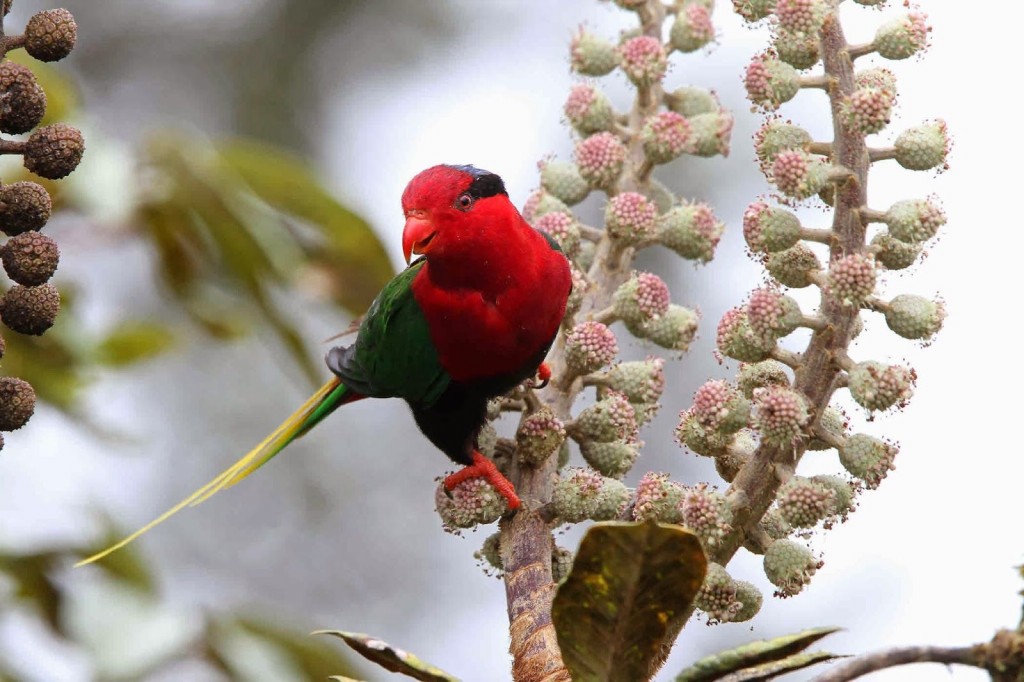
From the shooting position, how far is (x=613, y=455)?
159 cm

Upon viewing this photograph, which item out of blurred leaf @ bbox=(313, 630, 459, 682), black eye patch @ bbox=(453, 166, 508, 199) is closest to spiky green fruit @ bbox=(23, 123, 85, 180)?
blurred leaf @ bbox=(313, 630, 459, 682)

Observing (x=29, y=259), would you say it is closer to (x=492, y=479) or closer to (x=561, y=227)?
(x=492, y=479)

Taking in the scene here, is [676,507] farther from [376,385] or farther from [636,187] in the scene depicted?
[376,385]


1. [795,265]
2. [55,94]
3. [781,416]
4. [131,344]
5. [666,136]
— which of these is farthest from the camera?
[131,344]

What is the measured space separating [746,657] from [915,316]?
437mm

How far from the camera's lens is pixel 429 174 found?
90.1 inches

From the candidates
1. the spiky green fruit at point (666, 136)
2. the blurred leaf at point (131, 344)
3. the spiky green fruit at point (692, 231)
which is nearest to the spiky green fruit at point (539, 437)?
the spiky green fruit at point (692, 231)

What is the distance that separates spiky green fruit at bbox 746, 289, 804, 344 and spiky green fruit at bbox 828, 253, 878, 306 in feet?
0.16

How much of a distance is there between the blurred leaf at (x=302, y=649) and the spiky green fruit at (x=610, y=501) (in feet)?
1.47

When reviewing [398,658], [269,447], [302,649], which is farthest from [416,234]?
[398,658]

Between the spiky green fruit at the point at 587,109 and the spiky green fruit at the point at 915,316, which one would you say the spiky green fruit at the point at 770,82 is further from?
the spiky green fruit at the point at 587,109

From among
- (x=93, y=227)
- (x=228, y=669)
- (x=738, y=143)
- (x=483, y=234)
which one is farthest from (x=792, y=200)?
(x=738, y=143)

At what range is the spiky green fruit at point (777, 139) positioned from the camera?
1308mm

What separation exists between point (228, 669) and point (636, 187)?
90cm
